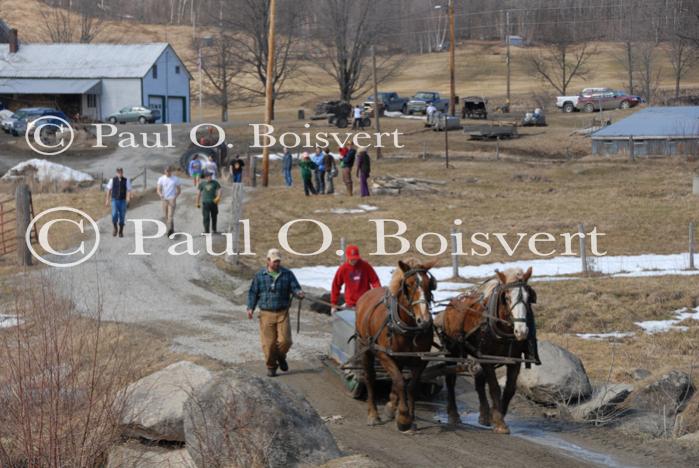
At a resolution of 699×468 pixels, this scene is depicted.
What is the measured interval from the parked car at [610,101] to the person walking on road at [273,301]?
6433cm

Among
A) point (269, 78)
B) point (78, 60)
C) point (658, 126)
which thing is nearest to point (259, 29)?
point (78, 60)

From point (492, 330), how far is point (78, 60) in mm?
72388

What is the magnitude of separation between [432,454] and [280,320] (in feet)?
13.1

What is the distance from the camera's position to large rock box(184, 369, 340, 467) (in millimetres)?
8969

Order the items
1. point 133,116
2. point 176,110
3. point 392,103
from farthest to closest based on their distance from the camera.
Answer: point 176,110 → point 392,103 → point 133,116

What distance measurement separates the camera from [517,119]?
7106 centimetres

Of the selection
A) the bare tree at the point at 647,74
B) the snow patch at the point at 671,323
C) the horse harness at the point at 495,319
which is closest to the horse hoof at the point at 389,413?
the horse harness at the point at 495,319

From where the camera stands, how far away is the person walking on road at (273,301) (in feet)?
45.9

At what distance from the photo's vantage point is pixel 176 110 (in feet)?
270

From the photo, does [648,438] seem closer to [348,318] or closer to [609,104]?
[348,318]

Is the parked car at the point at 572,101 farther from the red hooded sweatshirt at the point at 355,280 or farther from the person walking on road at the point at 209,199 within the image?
the red hooded sweatshirt at the point at 355,280

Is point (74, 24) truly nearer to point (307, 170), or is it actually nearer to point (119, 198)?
point (307, 170)

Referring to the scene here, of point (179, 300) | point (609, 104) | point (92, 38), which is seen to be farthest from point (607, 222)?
point (92, 38)

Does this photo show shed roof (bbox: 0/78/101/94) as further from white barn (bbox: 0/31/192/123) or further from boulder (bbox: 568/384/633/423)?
boulder (bbox: 568/384/633/423)
